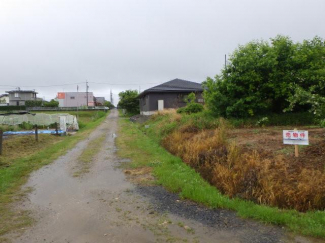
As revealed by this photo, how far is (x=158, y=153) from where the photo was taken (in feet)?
35.1

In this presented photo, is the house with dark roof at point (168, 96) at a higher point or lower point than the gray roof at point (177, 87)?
lower

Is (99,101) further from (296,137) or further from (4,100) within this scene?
(296,137)

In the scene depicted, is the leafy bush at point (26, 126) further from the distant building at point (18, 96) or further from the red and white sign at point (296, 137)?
the distant building at point (18, 96)

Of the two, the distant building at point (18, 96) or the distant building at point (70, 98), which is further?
the distant building at point (70, 98)

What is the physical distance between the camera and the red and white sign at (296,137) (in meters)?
5.90

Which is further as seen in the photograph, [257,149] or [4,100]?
[4,100]

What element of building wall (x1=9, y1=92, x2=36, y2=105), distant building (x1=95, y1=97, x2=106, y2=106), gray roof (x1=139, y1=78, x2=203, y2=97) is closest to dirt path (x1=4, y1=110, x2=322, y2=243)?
gray roof (x1=139, y1=78, x2=203, y2=97)

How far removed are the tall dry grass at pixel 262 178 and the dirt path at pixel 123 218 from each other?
0.81 m

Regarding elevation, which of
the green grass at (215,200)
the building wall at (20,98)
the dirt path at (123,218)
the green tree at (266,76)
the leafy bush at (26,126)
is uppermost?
the building wall at (20,98)

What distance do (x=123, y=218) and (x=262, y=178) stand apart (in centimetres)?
276

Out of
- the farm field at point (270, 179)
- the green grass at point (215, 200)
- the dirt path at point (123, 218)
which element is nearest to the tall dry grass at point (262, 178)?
the farm field at point (270, 179)

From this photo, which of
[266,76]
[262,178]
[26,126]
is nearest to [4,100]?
[26,126]

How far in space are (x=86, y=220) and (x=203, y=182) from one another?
2899 mm

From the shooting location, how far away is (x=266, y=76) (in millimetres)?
13289
